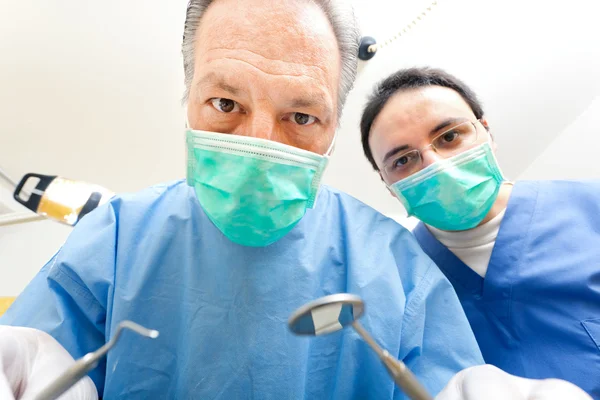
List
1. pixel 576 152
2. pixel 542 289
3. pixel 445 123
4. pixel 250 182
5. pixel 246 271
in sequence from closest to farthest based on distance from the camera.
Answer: pixel 250 182 < pixel 246 271 < pixel 542 289 < pixel 445 123 < pixel 576 152

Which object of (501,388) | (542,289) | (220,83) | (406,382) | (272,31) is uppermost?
(272,31)

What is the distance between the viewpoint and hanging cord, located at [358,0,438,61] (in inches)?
54.3

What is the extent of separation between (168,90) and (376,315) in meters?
1.22

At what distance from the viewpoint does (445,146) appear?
3.51 feet

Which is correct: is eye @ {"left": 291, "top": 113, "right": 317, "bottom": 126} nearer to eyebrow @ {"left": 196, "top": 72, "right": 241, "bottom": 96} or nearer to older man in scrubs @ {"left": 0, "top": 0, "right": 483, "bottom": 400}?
older man in scrubs @ {"left": 0, "top": 0, "right": 483, "bottom": 400}

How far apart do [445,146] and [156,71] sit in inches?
44.3

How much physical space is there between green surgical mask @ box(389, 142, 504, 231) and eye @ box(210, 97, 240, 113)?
0.58 metres

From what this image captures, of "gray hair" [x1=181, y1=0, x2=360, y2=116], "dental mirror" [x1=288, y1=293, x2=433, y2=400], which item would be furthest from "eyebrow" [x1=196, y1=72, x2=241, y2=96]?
"dental mirror" [x1=288, y1=293, x2=433, y2=400]

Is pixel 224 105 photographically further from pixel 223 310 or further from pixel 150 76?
pixel 150 76

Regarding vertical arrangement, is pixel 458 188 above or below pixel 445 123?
below

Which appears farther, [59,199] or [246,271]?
[59,199]

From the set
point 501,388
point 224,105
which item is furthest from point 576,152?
point 224,105

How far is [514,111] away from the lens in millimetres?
1813

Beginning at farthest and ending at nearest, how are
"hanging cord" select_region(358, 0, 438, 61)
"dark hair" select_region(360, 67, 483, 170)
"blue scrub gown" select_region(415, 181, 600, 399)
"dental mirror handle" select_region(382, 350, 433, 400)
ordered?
"hanging cord" select_region(358, 0, 438, 61) < "dark hair" select_region(360, 67, 483, 170) < "blue scrub gown" select_region(415, 181, 600, 399) < "dental mirror handle" select_region(382, 350, 433, 400)
